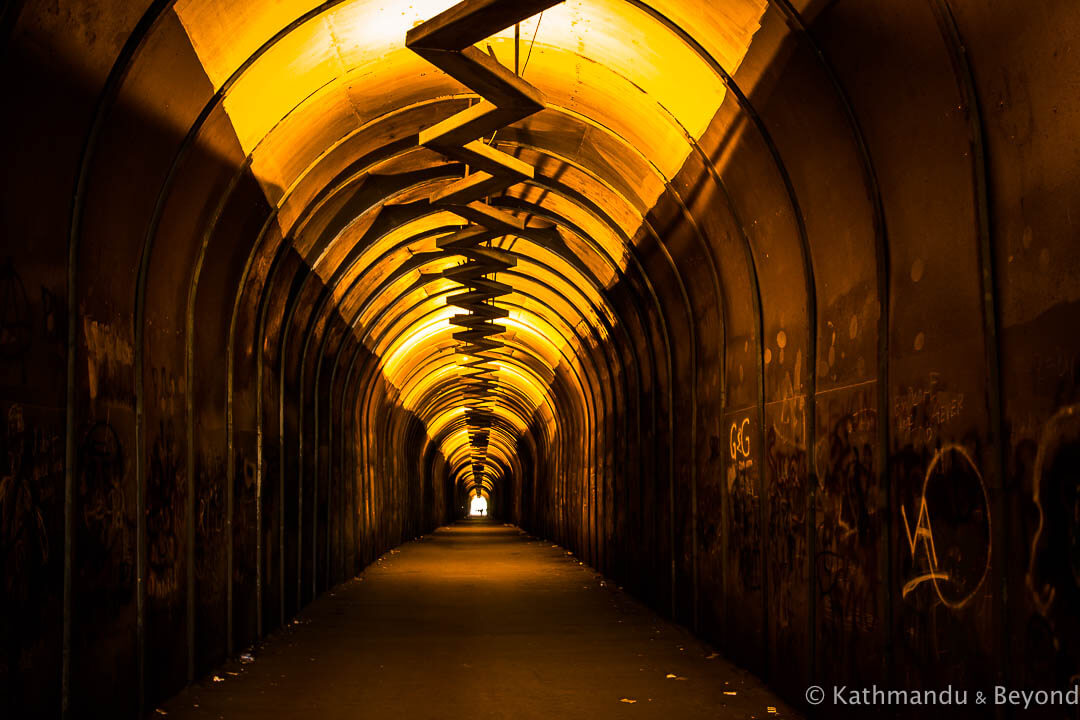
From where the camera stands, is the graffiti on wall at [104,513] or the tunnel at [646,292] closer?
the tunnel at [646,292]

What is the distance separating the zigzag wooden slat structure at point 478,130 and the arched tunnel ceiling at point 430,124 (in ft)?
1.74

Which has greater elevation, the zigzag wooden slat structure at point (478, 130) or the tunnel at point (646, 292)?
the zigzag wooden slat structure at point (478, 130)

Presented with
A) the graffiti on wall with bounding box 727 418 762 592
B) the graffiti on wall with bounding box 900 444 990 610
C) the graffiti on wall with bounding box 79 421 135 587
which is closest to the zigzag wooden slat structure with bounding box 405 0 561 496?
the graffiti on wall with bounding box 79 421 135 587

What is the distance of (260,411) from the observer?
12.3 meters

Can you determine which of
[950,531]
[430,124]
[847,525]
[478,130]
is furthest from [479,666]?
[430,124]

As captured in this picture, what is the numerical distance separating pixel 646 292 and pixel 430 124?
4.34 meters

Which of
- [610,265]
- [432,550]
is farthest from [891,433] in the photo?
[432,550]

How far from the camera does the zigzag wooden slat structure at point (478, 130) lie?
24.0 feet

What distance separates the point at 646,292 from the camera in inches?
578

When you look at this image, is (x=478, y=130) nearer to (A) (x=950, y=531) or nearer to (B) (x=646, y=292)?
(B) (x=646, y=292)

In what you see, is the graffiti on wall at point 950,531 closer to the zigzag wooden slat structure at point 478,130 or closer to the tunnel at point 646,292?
the tunnel at point 646,292

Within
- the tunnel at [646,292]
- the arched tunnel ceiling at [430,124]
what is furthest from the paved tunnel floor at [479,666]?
the arched tunnel ceiling at [430,124]

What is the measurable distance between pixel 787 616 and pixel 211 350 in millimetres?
6194

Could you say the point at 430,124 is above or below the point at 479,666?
above
